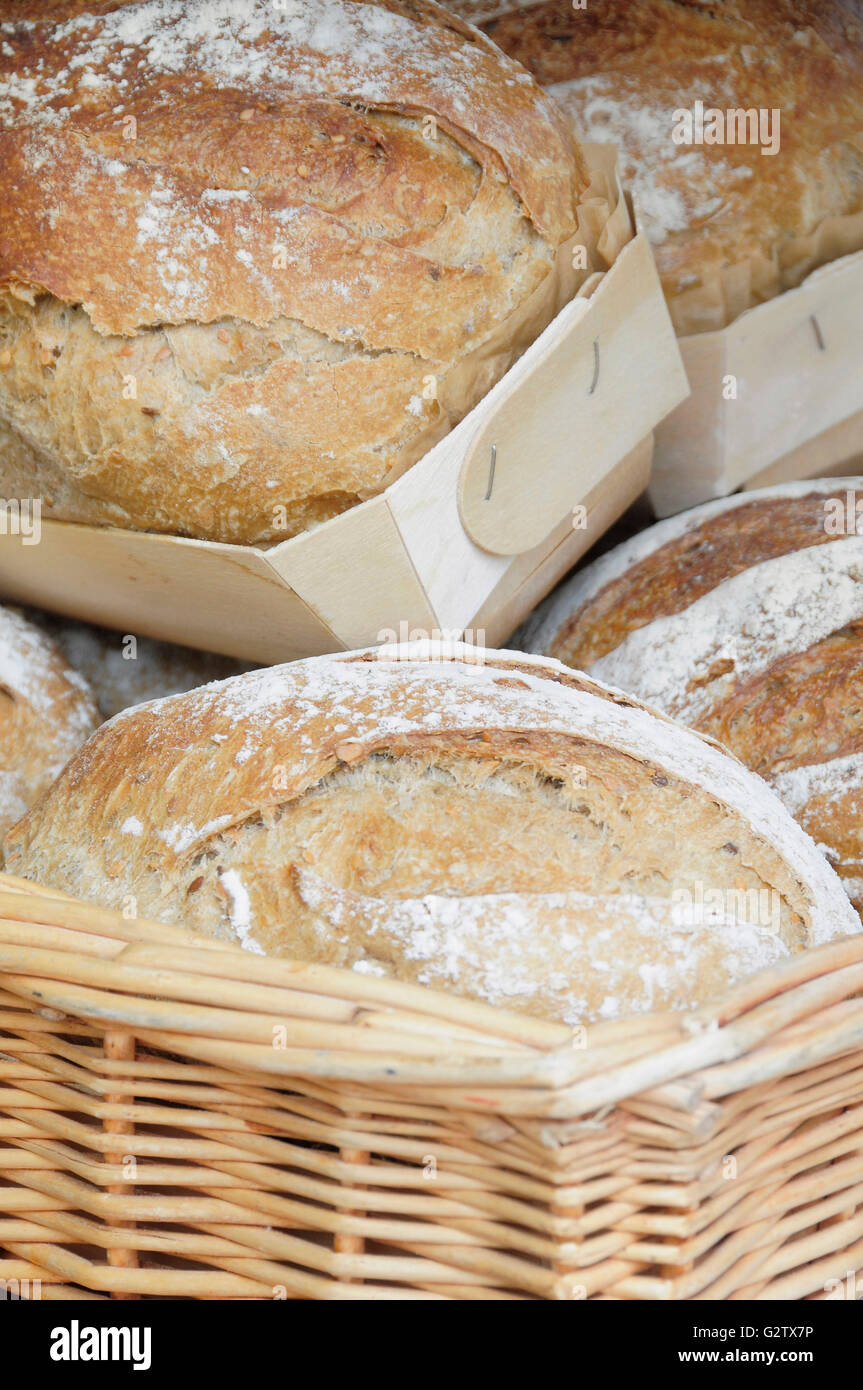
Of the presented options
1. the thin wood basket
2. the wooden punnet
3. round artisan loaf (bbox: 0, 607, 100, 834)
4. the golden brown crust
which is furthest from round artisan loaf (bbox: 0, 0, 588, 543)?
the thin wood basket

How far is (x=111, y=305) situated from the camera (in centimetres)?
122

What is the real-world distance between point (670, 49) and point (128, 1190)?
1453 mm

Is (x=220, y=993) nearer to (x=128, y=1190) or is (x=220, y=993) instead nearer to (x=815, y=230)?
(x=128, y=1190)

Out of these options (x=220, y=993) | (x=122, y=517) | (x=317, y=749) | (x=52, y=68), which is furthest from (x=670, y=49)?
(x=220, y=993)

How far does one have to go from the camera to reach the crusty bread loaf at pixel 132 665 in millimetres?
1562

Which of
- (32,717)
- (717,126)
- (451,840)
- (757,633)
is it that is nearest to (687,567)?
(757,633)

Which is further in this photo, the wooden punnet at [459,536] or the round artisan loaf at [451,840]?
the wooden punnet at [459,536]

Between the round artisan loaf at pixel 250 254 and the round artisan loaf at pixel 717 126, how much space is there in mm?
368

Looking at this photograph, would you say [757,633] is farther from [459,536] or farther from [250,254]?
[250,254]

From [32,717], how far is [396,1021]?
0.79 meters

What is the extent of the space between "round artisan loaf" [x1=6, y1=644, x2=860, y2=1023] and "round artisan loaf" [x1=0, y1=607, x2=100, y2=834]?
0.20 meters

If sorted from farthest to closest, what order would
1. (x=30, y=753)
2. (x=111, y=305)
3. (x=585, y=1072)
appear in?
(x=30, y=753)
(x=111, y=305)
(x=585, y=1072)

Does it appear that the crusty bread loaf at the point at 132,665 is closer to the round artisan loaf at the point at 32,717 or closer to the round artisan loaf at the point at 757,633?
the round artisan loaf at the point at 32,717

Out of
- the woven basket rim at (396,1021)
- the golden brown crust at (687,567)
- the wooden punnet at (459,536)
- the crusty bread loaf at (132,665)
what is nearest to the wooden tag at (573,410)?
the wooden punnet at (459,536)
